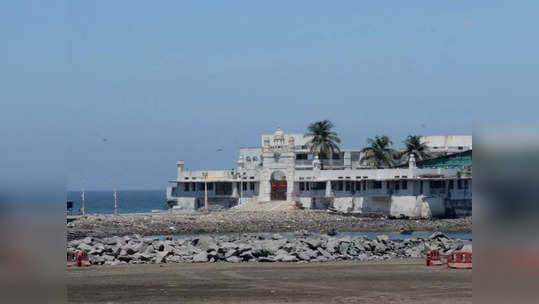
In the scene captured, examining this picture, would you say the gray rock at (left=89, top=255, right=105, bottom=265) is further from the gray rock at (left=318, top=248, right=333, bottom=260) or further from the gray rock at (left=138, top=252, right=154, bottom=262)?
the gray rock at (left=318, top=248, right=333, bottom=260)

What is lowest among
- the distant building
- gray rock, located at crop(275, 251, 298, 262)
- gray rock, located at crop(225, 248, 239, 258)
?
gray rock, located at crop(275, 251, 298, 262)

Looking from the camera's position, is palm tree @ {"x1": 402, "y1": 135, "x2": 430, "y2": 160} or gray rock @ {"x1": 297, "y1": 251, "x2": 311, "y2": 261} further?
palm tree @ {"x1": 402, "y1": 135, "x2": 430, "y2": 160}

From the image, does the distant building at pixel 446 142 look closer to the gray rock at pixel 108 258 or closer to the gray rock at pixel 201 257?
the gray rock at pixel 201 257

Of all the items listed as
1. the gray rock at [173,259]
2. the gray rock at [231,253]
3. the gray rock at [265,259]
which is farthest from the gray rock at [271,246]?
the gray rock at [173,259]

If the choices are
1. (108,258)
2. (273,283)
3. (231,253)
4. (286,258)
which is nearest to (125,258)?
(108,258)

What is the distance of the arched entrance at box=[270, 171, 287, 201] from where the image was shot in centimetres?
10444

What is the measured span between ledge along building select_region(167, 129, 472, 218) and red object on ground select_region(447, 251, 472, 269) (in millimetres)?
55144

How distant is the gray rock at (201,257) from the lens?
41569 mm

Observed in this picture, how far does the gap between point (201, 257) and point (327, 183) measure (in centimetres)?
6034

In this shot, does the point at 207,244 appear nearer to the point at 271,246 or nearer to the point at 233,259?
the point at 271,246

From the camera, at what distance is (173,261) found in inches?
1638

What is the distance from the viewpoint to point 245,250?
42125 millimetres

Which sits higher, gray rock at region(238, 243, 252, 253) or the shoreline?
gray rock at region(238, 243, 252, 253)

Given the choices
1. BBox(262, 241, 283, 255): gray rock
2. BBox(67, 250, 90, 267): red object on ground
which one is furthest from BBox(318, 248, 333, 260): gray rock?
BBox(67, 250, 90, 267): red object on ground
